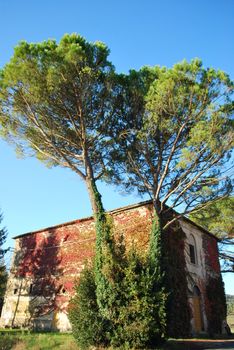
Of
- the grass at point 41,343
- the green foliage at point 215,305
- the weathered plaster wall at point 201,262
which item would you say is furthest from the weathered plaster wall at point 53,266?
the green foliage at point 215,305

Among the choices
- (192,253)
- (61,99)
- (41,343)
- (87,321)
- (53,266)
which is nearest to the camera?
(87,321)

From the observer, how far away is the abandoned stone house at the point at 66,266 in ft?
52.7

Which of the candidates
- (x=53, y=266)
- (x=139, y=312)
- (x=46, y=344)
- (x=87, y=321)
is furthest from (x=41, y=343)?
(x=53, y=266)

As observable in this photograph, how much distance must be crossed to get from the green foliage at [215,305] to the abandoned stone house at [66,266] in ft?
0.78

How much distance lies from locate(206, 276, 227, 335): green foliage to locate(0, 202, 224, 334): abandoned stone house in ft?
0.78

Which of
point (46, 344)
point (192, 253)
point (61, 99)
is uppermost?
point (61, 99)

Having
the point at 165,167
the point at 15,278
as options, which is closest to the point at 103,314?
the point at 165,167

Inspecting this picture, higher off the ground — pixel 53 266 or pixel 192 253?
pixel 192 253

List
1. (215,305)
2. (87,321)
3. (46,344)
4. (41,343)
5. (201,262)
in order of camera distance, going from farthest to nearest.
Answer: (201,262) → (215,305) → (41,343) → (46,344) → (87,321)

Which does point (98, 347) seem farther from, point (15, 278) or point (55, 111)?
point (15, 278)

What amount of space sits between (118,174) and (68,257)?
6.00 metres

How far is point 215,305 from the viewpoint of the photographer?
59.6 ft

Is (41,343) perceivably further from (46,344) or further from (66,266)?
(66,266)

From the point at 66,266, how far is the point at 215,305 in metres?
8.68
